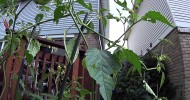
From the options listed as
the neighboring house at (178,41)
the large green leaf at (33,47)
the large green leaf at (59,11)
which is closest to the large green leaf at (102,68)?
the large green leaf at (59,11)

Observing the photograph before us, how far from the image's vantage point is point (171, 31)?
768 centimetres

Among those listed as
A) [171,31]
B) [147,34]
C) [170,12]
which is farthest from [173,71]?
[147,34]

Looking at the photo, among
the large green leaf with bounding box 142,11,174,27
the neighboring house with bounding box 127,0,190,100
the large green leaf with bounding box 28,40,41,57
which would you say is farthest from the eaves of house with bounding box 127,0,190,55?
the large green leaf with bounding box 142,11,174,27

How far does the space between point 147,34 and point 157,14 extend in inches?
418

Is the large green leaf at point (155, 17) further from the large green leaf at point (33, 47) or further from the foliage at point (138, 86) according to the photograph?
the foliage at point (138, 86)

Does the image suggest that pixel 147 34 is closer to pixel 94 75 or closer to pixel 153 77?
pixel 153 77

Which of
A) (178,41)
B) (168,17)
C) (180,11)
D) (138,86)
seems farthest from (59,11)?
(180,11)

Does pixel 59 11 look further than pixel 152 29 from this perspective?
No

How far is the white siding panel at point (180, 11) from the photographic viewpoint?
24.6ft

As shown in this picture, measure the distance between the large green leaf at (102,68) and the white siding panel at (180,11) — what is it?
23.5ft

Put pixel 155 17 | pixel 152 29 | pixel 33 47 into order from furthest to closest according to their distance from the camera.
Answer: pixel 152 29
pixel 33 47
pixel 155 17

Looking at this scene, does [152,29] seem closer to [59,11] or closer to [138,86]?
[138,86]

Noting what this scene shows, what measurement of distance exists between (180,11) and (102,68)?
7935 millimetres

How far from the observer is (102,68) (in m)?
0.61
